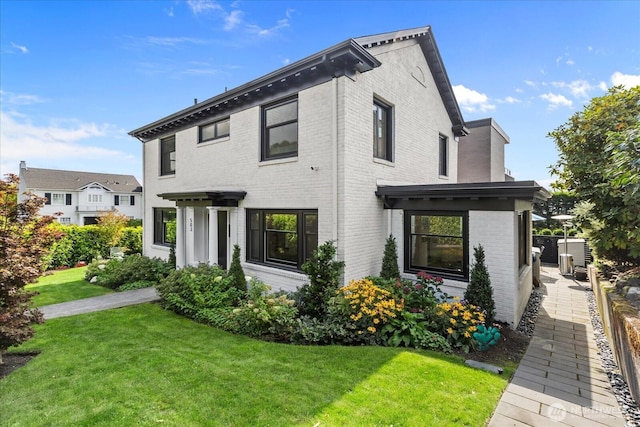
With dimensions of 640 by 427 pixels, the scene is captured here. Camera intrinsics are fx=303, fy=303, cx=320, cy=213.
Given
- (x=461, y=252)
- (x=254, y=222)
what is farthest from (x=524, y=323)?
(x=254, y=222)

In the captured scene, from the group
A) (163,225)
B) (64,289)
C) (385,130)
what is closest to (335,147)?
(385,130)

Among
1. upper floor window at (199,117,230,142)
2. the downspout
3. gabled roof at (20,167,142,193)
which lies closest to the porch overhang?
upper floor window at (199,117,230,142)

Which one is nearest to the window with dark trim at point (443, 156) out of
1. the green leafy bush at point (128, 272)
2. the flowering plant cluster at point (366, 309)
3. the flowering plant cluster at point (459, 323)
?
the flowering plant cluster at point (459, 323)

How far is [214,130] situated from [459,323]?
33.0 feet

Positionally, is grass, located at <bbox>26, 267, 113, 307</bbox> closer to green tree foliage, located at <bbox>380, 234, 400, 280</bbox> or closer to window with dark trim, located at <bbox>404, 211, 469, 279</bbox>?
green tree foliage, located at <bbox>380, 234, 400, 280</bbox>

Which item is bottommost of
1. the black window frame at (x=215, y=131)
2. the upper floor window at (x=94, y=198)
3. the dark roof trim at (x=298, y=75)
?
the upper floor window at (x=94, y=198)

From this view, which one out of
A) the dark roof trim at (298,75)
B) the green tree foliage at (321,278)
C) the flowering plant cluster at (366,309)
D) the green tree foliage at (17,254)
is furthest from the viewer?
the green tree foliage at (321,278)

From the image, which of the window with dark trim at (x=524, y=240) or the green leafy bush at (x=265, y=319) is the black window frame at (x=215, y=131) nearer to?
the green leafy bush at (x=265, y=319)

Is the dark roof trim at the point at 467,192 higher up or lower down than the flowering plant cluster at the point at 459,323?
higher up

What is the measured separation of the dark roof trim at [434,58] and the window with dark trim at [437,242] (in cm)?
498

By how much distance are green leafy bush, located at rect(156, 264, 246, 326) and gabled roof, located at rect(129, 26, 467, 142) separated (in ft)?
18.0

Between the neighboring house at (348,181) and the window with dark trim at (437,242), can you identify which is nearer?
the neighboring house at (348,181)

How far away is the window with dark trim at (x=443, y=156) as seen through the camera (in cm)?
1341

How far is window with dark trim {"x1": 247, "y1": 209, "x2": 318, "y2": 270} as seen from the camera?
849cm
